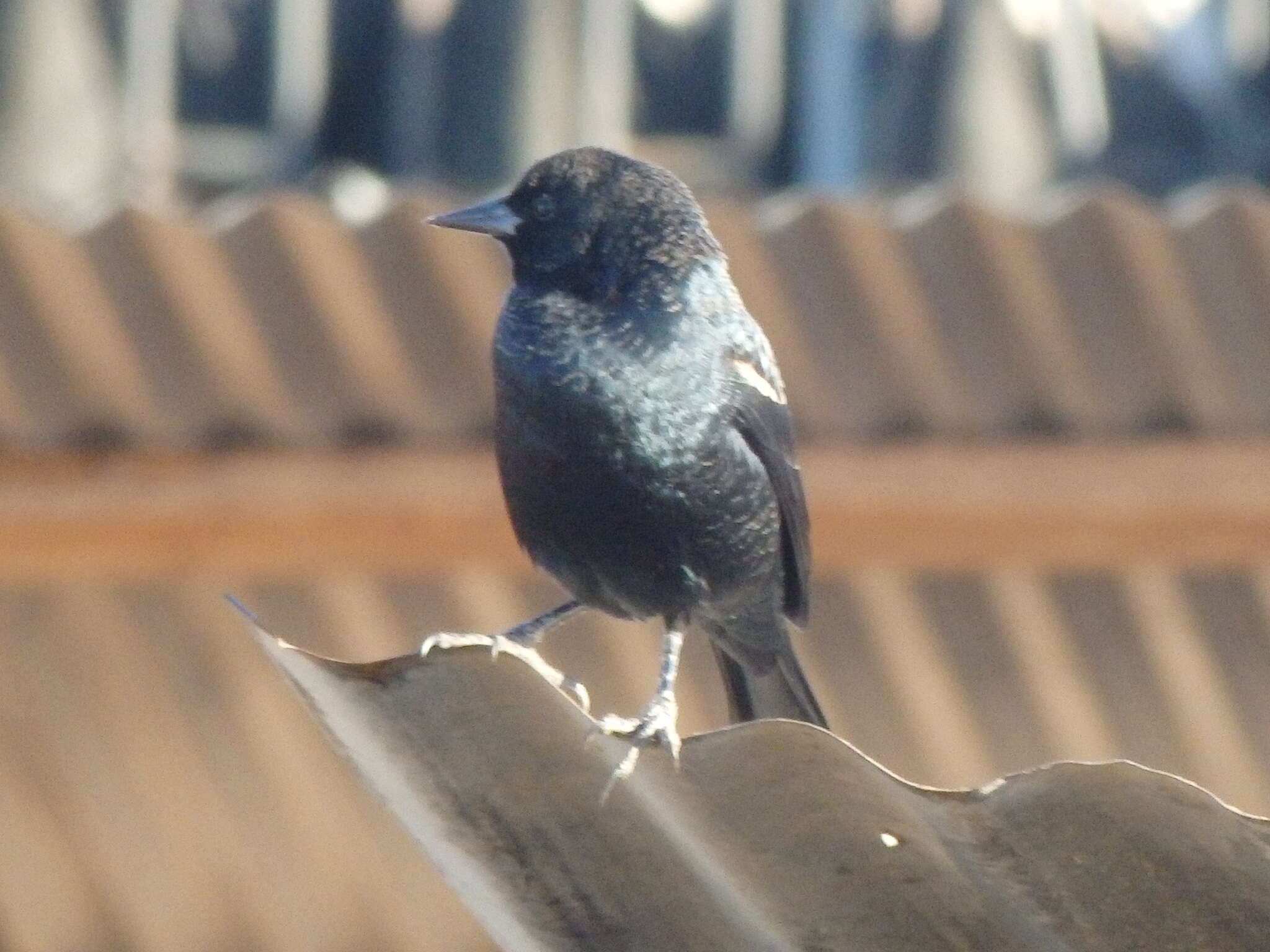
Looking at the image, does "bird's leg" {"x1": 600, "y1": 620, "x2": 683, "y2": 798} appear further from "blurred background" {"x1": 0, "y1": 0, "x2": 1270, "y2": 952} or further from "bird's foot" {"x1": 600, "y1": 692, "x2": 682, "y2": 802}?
"blurred background" {"x1": 0, "y1": 0, "x2": 1270, "y2": 952}

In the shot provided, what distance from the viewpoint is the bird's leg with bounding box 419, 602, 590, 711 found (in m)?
1.27

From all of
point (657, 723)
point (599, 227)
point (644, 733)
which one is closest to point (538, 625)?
point (599, 227)

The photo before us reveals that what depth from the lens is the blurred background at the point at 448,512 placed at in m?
4.20

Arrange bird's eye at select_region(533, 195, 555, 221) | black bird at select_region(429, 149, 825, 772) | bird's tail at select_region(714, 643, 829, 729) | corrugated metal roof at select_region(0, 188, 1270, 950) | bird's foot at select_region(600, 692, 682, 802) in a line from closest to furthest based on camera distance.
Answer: bird's foot at select_region(600, 692, 682, 802)
black bird at select_region(429, 149, 825, 772)
bird's eye at select_region(533, 195, 555, 221)
bird's tail at select_region(714, 643, 829, 729)
corrugated metal roof at select_region(0, 188, 1270, 950)

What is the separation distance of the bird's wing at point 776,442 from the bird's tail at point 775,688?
0.06 metres

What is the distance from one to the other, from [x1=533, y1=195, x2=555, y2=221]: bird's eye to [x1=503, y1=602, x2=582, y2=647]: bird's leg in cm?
43

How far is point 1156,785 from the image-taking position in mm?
1177

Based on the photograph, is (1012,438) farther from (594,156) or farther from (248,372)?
(594,156)

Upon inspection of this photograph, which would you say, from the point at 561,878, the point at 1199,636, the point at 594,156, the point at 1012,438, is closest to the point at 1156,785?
the point at 561,878

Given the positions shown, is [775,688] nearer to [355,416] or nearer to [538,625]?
[538,625]

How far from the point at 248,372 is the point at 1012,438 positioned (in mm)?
1534

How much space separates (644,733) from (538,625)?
0.79 m

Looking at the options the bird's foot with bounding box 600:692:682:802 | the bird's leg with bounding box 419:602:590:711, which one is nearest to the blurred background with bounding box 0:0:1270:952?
the bird's leg with bounding box 419:602:590:711

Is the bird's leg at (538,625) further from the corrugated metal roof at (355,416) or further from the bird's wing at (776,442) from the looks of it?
the corrugated metal roof at (355,416)
